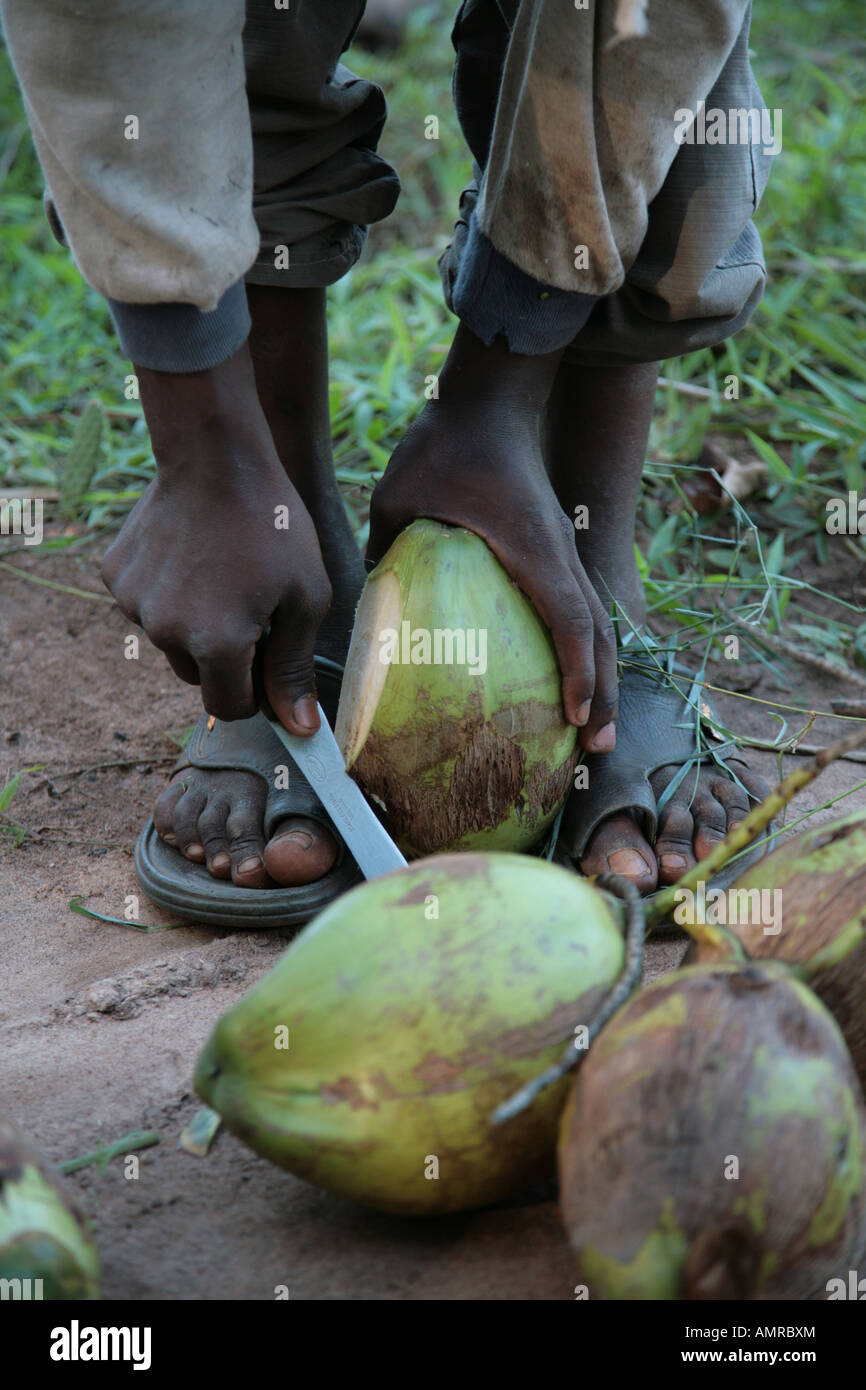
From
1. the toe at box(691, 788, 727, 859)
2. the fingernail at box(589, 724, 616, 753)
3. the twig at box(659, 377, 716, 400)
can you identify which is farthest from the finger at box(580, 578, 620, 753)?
the twig at box(659, 377, 716, 400)

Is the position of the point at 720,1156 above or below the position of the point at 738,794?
above

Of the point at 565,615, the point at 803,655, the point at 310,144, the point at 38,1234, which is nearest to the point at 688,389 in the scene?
the point at 803,655

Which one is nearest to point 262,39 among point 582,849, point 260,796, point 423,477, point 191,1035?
point 423,477

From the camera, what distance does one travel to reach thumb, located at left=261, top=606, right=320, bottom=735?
166cm

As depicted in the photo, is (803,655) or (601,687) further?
(803,655)

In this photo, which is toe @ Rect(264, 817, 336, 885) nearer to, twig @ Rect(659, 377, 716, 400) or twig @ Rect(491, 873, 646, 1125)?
twig @ Rect(491, 873, 646, 1125)

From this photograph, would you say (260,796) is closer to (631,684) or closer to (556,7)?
(631,684)

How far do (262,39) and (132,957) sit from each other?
1.27 meters

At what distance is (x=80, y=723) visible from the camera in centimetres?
246

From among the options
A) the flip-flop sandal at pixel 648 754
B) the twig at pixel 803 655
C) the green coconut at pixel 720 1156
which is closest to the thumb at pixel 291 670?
the flip-flop sandal at pixel 648 754

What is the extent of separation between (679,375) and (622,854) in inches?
80.3

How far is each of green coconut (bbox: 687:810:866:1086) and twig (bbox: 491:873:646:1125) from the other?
0.06 m

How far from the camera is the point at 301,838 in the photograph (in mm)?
1854

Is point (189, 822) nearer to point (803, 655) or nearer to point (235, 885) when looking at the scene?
point (235, 885)
